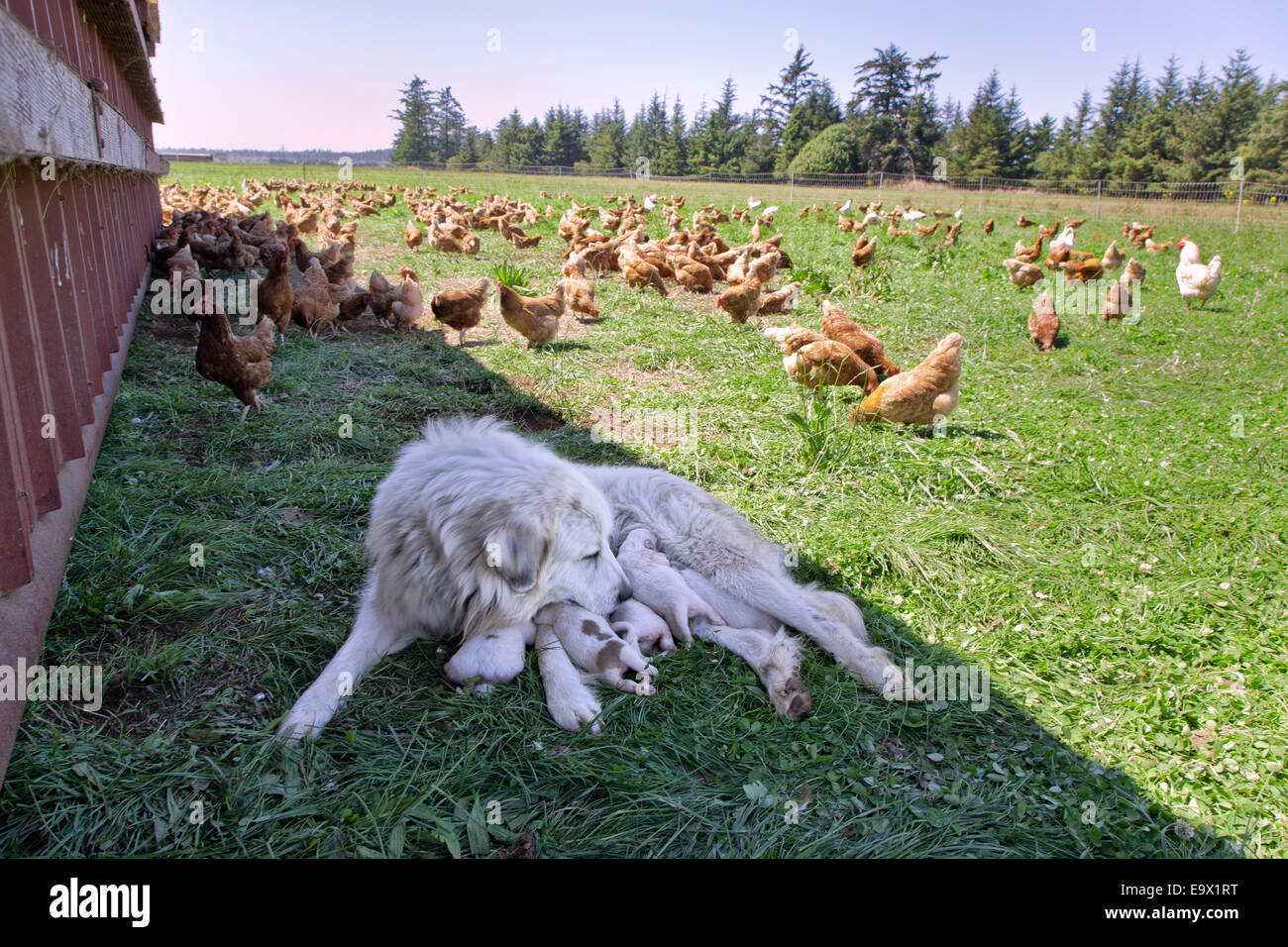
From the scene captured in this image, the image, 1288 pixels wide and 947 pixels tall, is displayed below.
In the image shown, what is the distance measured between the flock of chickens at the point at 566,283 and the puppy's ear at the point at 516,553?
4087 mm

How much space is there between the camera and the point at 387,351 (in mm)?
8344

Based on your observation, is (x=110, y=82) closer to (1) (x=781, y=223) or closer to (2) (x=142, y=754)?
(2) (x=142, y=754)

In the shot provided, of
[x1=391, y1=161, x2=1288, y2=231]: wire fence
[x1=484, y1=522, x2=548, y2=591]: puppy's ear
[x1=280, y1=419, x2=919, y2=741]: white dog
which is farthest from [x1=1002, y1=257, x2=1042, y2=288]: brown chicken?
[x1=391, y1=161, x2=1288, y2=231]: wire fence

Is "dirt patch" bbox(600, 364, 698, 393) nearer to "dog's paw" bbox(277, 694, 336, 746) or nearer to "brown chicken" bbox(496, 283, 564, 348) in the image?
"brown chicken" bbox(496, 283, 564, 348)

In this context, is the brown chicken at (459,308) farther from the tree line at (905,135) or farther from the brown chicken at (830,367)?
the tree line at (905,135)

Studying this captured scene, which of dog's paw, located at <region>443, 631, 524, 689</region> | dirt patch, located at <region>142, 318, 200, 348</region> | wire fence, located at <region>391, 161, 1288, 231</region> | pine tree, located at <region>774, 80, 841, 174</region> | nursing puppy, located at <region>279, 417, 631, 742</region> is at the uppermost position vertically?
pine tree, located at <region>774, 80, 841, 174</region>

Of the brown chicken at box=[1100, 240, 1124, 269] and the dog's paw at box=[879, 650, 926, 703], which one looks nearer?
the dog's paw at box=[879, 650, 926, 703]

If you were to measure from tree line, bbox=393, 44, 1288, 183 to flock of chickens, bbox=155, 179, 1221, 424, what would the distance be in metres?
35.5

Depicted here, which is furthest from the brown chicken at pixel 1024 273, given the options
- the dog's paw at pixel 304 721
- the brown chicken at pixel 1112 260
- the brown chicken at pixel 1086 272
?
the dog's paw at pixel 304 721

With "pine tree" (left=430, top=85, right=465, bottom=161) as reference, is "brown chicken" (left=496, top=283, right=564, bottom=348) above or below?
below

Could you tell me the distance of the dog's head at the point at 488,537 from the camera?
2.94 meters

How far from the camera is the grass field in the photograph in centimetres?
245

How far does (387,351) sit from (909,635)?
681cm
